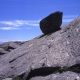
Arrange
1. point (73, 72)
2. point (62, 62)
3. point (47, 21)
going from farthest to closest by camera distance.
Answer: point (47, 21) → point (62, 62) → point (73, 72)

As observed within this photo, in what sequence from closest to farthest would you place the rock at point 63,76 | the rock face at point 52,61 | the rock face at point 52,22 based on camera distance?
the rock at point 63,76 → the rock face at point 52,61 → the rock face at point 52,22

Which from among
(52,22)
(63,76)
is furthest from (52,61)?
(52,22)

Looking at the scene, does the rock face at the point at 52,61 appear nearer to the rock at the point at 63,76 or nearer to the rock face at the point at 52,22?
the rock at the point at 63,76

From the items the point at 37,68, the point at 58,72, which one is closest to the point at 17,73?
the point at 37,68

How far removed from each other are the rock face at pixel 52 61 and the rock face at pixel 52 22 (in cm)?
408

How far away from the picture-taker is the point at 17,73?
22.2m

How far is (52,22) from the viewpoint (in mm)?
29672

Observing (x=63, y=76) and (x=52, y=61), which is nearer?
(x=63, y=76)

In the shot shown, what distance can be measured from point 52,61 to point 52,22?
36.4 feet

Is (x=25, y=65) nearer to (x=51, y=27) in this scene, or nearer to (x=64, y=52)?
(x=64, y=52)

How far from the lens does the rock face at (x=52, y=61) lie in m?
18.4

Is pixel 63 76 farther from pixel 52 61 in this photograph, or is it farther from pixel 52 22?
pixel 52 22

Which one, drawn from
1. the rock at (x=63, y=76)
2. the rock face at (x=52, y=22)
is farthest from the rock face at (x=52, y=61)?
the rock face at (x=52, y=22)

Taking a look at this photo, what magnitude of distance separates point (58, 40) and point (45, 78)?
7.55m
